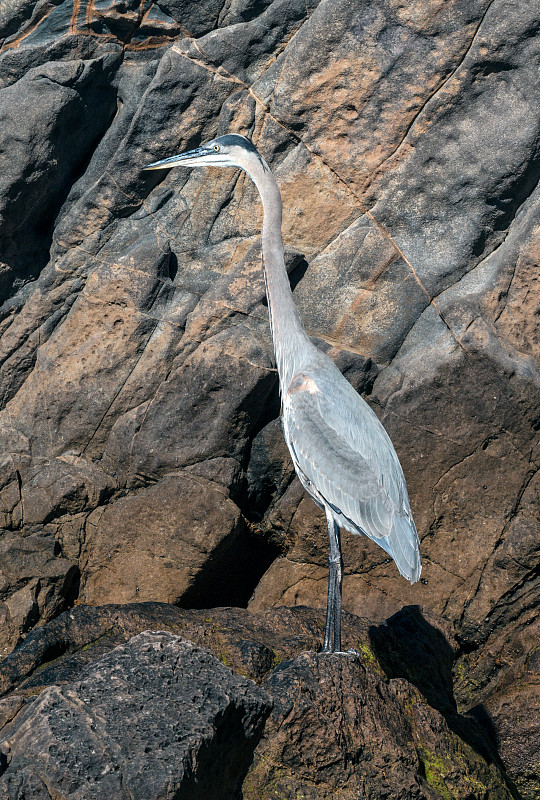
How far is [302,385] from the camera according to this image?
17.4ft

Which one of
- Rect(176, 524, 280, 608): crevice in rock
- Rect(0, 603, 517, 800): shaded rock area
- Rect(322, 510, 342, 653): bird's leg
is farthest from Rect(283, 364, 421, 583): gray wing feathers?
Rect(176, 524, 280, 608): crevice in rock

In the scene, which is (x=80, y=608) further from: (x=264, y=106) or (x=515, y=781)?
(x=264, y=106)

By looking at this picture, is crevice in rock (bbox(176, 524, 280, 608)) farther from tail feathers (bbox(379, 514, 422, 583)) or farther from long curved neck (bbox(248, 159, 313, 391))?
tail feathers (bbox(379, 514, 422, 583))

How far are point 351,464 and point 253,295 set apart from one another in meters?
2.32

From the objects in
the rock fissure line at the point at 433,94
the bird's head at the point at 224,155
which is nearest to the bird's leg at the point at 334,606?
the bird's head at the point at 224,155

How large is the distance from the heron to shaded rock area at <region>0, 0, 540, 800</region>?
3.96ft

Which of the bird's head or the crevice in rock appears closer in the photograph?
the bird's head

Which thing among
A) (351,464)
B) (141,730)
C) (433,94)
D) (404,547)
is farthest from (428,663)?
(433,94)

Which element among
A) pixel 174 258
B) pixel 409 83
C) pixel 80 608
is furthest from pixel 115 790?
pixel 409 83

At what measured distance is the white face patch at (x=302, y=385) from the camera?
17.2ft

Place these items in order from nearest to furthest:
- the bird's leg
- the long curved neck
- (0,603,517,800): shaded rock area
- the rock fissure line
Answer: (0,603,517,800): shaded rock area → the bird's leg → the long curved neck → the rock fissure line

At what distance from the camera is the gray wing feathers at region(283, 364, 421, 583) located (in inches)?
193

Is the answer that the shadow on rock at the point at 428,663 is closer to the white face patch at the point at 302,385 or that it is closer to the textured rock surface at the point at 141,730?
the white face patch at the point at 302,385

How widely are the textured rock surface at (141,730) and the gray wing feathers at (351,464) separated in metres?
1.94
